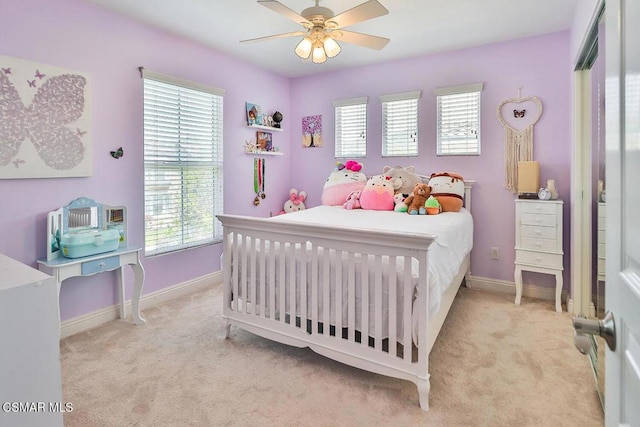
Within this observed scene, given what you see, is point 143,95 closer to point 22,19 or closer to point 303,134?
point 22,19

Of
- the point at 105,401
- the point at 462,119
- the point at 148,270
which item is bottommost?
the point at 105,401

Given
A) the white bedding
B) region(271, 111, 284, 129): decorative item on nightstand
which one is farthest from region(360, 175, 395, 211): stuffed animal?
region(271, 111, 284, 129): decorative item on nightstand

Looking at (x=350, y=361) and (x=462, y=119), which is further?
(x=462, y=119)

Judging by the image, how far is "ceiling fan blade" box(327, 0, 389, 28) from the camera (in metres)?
2.02

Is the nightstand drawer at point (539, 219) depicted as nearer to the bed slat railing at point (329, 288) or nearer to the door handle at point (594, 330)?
the bed slat railing at point (329, 288)

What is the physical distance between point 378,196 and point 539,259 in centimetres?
151

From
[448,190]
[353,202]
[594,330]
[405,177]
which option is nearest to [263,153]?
[353,202]

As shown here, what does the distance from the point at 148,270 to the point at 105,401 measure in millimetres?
1514

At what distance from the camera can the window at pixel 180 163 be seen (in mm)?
3176

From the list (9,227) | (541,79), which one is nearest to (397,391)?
(9,227)

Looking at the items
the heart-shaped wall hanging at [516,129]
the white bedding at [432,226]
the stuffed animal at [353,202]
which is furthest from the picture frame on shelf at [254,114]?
the heart-shaped wall hanging at [516,129]

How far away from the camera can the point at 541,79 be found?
3297 mm

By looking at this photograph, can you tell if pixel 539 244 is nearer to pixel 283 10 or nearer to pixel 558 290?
pixel 558 290

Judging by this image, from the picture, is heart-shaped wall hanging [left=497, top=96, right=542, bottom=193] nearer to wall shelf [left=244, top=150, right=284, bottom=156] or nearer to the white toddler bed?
the white toddler bed
